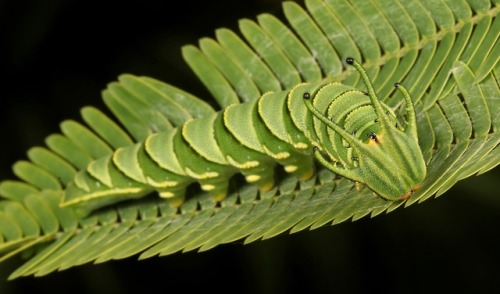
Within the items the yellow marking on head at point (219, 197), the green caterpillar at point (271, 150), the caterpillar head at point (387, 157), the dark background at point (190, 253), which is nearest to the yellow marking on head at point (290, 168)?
the green caterpillar at point (271, 150)

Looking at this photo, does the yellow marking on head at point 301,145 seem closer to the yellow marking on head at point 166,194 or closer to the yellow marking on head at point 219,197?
the yellow marking on head at point 219,197

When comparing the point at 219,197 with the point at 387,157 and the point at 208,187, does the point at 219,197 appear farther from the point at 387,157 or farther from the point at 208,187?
the point at 387,157

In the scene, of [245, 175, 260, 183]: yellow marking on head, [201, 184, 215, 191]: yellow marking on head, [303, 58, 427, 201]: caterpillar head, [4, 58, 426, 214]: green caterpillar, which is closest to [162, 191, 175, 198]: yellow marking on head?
[4, 58, 426, 214]: green caterpillar

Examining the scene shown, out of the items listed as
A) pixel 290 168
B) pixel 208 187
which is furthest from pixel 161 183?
pixel 290 168

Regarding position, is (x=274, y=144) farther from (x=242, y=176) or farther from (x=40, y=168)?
(x=40, y=168)

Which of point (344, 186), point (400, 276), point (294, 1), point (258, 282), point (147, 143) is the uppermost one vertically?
point (294, 1)

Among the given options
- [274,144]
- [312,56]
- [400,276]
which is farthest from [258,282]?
[312,56]
